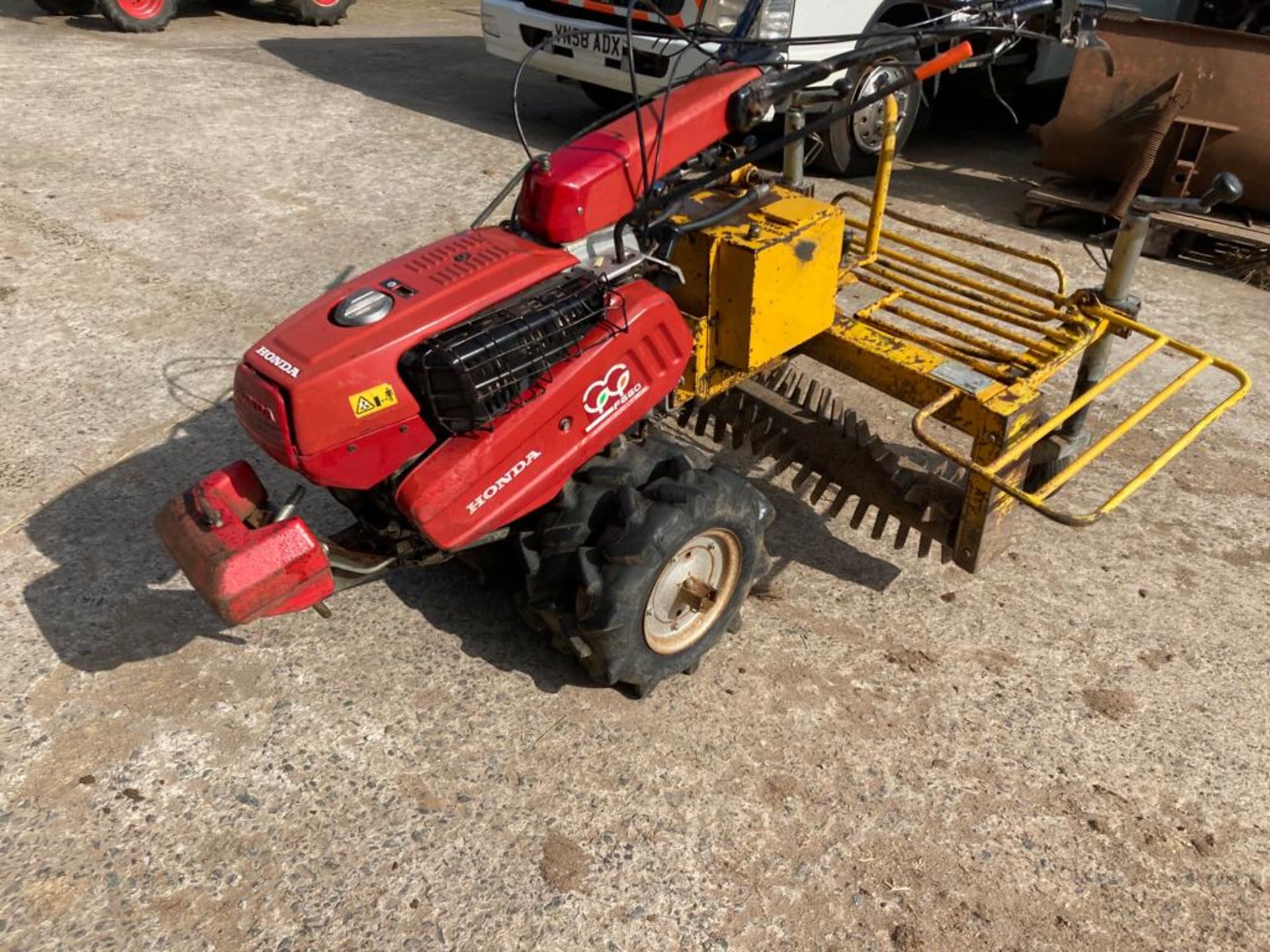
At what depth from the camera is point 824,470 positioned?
3123 mm

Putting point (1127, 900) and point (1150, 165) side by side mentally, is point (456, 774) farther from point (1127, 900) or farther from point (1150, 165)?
point (1150, 165)

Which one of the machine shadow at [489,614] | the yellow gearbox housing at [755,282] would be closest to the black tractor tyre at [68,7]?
the machine shadow at [489,614]

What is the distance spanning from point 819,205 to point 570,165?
0.80 meters

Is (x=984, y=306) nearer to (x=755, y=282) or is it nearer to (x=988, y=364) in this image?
(x=988, y=364)

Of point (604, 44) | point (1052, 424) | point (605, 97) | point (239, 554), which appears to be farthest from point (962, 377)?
point (605, 97)

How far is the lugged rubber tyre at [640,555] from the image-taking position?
241 centimetres

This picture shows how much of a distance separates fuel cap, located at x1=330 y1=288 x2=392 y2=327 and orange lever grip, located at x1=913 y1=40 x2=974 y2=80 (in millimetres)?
1534

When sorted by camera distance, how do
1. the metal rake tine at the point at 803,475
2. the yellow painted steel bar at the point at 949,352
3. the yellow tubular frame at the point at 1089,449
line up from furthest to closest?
the metal rake tine at the point at 803,475
the yellow painted steel bar at the point at 949,352
the yellow tubular frame at the point at 1089,449

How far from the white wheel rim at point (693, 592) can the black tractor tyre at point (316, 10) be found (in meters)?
8.95

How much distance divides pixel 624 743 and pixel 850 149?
4716 millimetres

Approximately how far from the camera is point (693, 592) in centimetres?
264

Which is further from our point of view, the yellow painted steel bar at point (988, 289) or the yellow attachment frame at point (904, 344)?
the yellow painted steel bar at point (988, 289)

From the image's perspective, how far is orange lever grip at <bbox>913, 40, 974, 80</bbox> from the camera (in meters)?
2.78

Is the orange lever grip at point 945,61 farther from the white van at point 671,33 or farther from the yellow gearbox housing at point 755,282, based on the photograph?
the white van at point 671,33
